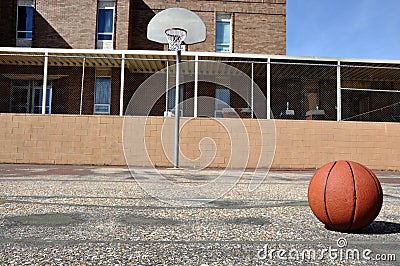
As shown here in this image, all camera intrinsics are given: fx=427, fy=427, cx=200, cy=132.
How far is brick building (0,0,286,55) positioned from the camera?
940 inches

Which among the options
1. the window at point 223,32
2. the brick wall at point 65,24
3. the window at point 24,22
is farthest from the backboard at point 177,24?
the window at point 24,22

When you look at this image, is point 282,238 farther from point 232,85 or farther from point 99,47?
point 99,47

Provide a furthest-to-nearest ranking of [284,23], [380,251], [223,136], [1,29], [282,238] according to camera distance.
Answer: [284,23], [1,29], [223,136], [282,238], [380,251]

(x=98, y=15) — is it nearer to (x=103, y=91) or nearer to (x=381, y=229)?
(x=103, y=91)

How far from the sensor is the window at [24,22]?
963 inches

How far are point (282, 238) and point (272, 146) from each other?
45.7ft

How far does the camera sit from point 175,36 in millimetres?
14281

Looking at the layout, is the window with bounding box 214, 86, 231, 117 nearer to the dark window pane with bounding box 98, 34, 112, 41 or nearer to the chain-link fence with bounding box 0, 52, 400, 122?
the chain-link fence with bounding box 0, 52, 400, 122

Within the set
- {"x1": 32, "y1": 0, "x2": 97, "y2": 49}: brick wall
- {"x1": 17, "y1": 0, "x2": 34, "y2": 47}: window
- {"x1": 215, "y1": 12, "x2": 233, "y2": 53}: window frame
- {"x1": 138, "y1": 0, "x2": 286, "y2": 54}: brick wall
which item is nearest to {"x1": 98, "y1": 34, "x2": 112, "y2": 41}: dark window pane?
{"x1": 32, "y1": 0, "x2": 97, "y2": 49}: brick wall

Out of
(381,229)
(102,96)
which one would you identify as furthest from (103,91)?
(381,229)

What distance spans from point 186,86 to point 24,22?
416 inches

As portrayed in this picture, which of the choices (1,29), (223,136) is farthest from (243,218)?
(1,29)

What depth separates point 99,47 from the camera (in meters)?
24.1

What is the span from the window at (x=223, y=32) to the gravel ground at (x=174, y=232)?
19.9m
